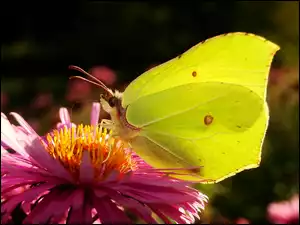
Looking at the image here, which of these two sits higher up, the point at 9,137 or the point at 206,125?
the point at 206,125

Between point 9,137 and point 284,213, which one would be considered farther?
point 284,213

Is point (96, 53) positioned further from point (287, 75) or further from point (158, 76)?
point (158, 76)

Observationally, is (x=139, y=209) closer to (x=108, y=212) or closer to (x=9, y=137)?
(x=108, y=212)

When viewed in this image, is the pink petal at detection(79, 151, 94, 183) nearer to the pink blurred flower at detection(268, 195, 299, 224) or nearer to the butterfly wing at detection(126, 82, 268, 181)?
the butterfly wing at detection(126, 82, 268, 181)

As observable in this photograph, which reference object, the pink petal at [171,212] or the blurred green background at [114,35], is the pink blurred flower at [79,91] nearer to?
the blurred green background at [114,35]

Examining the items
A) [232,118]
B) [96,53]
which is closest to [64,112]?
[232,118]

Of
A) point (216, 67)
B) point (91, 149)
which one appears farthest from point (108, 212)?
point (216, 67)

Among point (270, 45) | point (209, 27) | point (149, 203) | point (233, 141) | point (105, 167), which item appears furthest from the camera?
point (209, 27)
